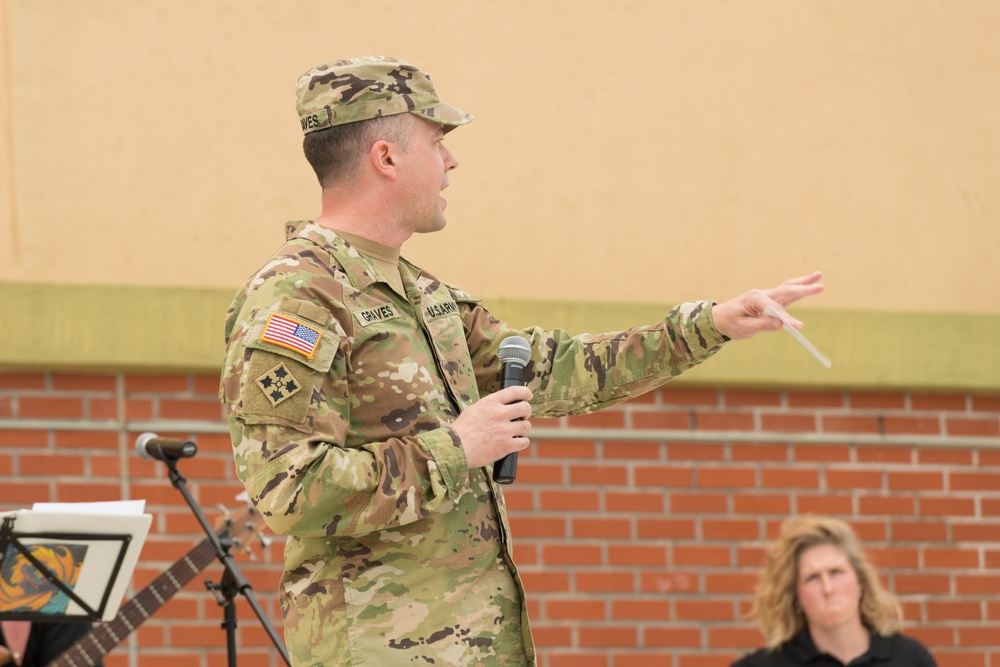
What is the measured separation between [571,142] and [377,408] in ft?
9.41

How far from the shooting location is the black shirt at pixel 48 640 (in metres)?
4.69

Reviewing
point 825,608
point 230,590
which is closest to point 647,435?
point 825,608

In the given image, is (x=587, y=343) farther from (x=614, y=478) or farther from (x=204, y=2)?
(x=204, y=2)

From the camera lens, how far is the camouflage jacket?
8.49 feet

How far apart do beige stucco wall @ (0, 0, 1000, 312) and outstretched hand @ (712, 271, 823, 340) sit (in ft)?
7.33

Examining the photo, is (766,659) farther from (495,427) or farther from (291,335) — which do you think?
(291,335)

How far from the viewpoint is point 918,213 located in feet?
18.5

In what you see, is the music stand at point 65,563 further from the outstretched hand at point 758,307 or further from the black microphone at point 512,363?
the outstretched hand at point 758,307

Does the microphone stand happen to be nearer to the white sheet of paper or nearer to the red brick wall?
the white sheet of paper

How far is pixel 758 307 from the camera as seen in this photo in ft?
10.2

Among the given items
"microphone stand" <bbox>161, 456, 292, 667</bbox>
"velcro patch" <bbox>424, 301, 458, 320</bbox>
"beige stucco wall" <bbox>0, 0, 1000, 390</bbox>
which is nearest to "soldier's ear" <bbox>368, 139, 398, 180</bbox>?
"velcro patch" <bbox>424, 301, 458, 320</bbox>

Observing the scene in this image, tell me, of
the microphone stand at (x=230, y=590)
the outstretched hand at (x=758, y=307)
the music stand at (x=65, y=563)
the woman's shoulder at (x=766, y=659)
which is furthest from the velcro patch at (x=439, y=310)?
the woman's shoulder at (x=766, y=659)

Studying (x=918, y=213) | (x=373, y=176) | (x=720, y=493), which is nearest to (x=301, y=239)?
(x=373, y=176)

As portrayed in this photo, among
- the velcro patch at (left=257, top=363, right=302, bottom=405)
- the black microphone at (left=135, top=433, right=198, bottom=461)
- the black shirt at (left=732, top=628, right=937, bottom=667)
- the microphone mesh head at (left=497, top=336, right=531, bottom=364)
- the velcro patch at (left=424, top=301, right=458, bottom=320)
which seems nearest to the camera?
the velcro patch at (left=257, top=363, right=302, bottom=405)
